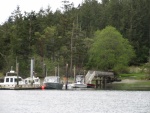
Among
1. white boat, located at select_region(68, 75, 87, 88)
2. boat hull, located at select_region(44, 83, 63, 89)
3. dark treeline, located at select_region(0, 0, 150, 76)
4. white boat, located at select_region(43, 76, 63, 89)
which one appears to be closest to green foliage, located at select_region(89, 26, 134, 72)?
dark treeline, located at select_region(0, 0, 150, 76)

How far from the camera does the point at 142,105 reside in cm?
5641

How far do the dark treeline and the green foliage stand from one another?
21.1 feet

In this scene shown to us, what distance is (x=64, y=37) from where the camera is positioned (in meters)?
133

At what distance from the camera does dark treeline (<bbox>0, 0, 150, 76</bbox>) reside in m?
126

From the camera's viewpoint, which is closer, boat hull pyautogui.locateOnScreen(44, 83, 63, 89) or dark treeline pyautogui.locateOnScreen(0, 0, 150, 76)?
boat hull pyautogui.locateOnScreen(44, 83, 63, 89)

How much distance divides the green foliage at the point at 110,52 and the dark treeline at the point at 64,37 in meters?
6.43

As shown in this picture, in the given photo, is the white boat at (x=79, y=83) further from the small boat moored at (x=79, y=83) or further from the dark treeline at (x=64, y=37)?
the dark treeline at (x=64, y=37)

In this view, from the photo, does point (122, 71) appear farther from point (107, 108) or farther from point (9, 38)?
point (107, 108)

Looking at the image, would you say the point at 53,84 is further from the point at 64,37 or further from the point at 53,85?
the point at 64,37

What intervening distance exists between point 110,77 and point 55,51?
2092cm

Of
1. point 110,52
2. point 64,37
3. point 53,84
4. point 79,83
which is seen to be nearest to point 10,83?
point 53,84

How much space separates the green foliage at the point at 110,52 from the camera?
122 m

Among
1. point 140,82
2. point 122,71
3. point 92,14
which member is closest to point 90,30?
point 92,14

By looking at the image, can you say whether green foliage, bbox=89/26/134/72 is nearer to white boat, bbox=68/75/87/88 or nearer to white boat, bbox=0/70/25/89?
white boat, bbox=68/75/87/88
